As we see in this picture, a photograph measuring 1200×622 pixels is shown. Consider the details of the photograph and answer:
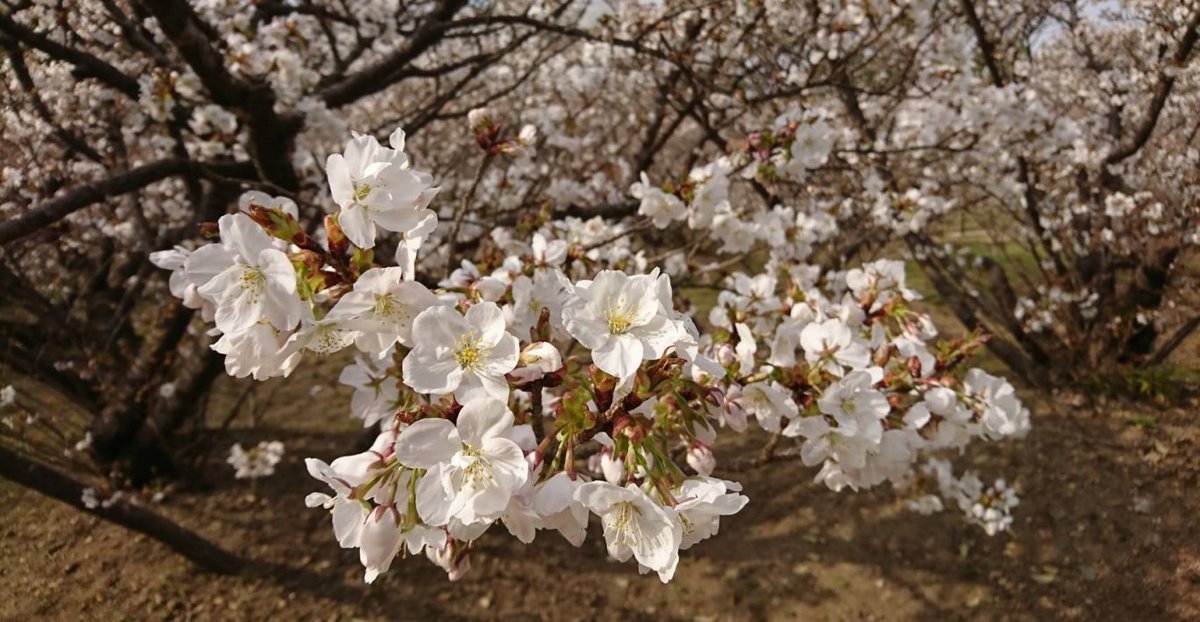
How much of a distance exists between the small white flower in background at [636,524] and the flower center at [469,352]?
24 centimetres

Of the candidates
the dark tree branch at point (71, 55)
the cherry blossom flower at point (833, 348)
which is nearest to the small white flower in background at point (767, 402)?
the cherry blossom flower at point (833, 348)

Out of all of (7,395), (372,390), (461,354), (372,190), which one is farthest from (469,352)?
(7,395)

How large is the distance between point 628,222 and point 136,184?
3480mm

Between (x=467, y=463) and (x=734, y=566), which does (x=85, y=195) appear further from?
(x=734, y=566)

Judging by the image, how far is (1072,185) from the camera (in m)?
5.55

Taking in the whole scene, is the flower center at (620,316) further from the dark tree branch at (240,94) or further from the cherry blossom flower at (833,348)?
the dark tree branch at (240,94)

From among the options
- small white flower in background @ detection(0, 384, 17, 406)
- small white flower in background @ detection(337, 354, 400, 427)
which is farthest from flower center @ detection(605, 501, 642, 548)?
small white flower in background @ detection(0, 384, 17, 406)

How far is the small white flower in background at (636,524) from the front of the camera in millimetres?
923

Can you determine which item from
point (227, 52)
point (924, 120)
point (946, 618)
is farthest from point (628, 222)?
point (946, 618)

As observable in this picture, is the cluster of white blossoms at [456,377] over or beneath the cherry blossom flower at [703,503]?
over

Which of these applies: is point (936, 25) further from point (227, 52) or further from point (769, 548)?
point (227, 52)

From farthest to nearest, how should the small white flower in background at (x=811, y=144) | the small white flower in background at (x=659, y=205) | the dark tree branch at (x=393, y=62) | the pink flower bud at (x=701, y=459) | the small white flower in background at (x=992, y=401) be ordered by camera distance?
the dark tree branch at (x=393, y=62)
the small white flower in background at (x=659, y=205)
the small white flower in background at (x=811, y=144)
the small white flower in background at (x=992, y=401)
the pink flower bud at (x=701, y=459)

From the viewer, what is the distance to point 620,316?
3.27ft

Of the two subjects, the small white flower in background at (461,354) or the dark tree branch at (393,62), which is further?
the dark tree branch at (393,62)
